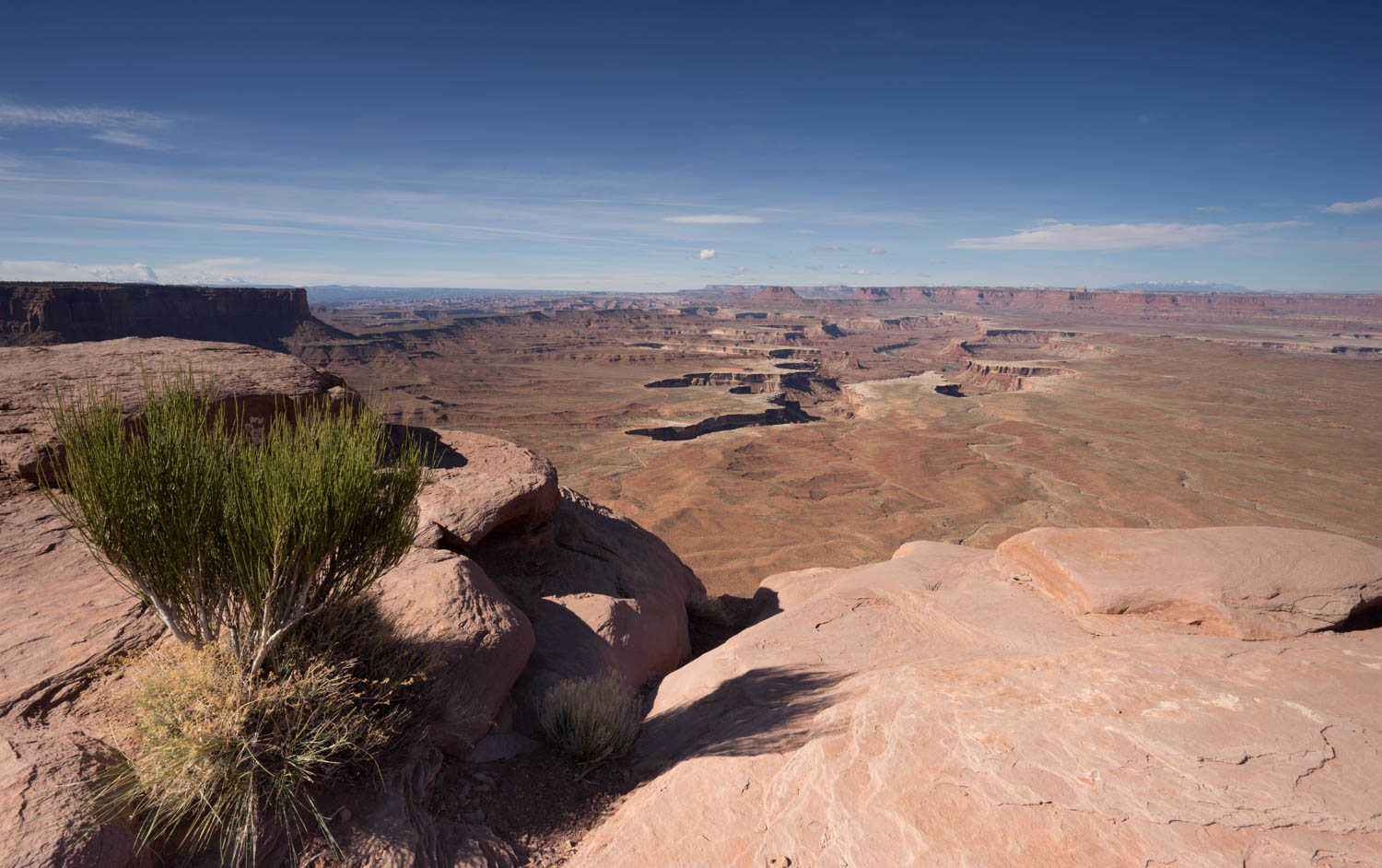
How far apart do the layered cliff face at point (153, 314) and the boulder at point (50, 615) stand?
64339 mm

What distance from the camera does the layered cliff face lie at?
236 feet

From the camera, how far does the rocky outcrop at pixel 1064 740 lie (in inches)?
152

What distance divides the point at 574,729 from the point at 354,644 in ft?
7.15

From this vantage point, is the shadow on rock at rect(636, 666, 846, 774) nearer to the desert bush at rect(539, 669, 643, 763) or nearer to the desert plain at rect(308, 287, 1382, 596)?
the desert bush at rect(539, 669, 643, 763)

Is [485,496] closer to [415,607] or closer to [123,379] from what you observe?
[415,607]

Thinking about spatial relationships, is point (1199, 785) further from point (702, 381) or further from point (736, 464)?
point (702, 381)

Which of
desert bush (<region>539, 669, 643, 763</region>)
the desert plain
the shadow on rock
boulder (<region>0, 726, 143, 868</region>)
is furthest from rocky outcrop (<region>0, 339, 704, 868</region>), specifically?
the desert plain

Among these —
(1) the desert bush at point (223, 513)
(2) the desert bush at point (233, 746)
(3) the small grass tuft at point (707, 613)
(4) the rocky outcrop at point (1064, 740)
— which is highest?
(1) the desert bush at point (223, 513)

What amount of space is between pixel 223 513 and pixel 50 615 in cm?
314

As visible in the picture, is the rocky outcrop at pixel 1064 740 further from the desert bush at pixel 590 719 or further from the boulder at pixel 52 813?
the boulder at pixel 52 813

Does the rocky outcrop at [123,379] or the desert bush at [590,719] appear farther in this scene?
the rocky outcrop at [123,379]

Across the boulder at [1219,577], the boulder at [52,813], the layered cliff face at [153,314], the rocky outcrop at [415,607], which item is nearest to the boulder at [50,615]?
the rocky outcrop at [415,607]

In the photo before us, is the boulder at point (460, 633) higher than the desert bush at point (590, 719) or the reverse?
higher

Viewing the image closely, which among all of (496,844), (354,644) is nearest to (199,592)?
(354,644)
